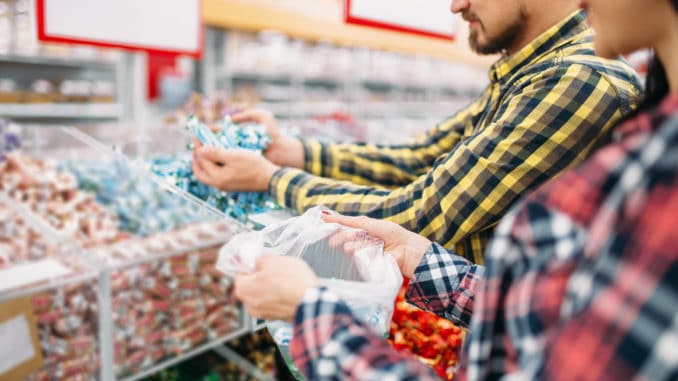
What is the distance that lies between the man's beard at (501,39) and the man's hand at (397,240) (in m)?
0.57

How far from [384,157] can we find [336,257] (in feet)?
2.63

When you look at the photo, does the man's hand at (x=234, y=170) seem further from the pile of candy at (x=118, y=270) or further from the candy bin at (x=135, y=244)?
the pile of candy at (x=118, y=270)

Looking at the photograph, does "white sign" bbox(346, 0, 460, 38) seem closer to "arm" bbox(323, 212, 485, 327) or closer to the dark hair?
"arm" bbox(323, 212, 485, 327)

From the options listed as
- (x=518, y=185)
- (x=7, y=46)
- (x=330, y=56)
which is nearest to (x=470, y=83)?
(x=330, y=56)

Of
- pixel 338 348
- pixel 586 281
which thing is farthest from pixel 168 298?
pixel 586 281

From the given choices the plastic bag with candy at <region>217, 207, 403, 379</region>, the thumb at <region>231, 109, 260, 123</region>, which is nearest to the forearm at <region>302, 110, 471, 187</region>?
the thumb at <region>231, 109, 260, 123</region>

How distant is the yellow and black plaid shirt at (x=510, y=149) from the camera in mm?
1024

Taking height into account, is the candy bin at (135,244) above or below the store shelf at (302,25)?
below

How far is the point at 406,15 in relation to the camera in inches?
75.0

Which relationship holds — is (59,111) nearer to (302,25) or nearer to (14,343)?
(302,25)

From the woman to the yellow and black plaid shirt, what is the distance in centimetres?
34

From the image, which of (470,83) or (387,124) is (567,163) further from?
(470,83)

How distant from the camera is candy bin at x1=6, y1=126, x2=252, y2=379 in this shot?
5.48 feet

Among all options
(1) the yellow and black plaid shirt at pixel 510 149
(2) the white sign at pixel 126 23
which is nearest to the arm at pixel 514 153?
(1) the yellow and black plaid shirt at pixel 510 149
